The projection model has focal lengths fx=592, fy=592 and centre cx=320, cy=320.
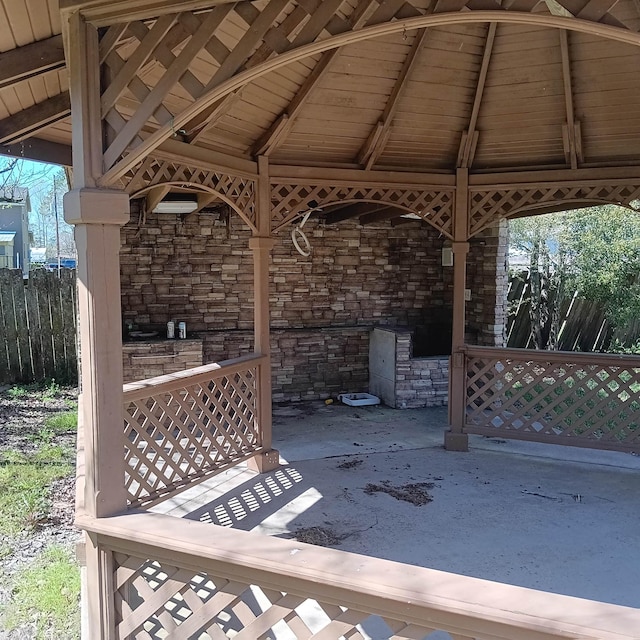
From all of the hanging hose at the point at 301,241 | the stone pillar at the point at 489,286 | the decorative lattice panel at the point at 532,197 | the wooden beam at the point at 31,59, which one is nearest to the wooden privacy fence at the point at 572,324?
the stone pillar at the point at 489,286

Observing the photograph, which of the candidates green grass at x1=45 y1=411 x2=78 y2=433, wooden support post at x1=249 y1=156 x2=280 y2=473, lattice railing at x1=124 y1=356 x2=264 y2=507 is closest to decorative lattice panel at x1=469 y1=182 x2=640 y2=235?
wooden support post at x1=249 y1=156 x2=280 y2=473

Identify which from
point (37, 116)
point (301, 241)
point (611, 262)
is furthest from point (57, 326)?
point (611, 262)

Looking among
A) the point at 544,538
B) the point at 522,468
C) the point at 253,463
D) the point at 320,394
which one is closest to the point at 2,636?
the point at 253,463

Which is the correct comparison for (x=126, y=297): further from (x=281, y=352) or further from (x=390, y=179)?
(x=390, y=179)

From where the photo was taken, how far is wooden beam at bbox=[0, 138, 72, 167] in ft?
14.0

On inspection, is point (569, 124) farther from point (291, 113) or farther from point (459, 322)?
point (291, 113)

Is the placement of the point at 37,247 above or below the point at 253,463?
above

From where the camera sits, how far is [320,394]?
807cm

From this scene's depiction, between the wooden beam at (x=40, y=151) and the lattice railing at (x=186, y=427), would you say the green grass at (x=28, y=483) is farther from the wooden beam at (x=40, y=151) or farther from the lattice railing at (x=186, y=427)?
the wooden beam at (x=40, y=151)

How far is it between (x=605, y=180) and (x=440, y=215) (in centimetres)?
156

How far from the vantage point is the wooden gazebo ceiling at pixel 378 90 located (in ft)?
7.63

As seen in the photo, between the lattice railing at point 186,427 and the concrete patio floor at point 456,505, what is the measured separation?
309mm

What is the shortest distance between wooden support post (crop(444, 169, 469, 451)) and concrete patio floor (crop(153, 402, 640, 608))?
194 mm

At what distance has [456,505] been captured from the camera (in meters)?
4.65
